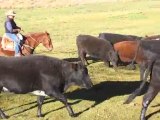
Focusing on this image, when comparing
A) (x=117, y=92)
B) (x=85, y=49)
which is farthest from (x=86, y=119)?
(x=85, y=49)

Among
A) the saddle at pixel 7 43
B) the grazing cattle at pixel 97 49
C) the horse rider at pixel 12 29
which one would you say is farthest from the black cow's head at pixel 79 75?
the grazing cattle at pixel 97 49

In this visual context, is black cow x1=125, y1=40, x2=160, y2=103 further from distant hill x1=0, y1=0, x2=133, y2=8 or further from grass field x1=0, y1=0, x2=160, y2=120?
distant hill x1=0, y1=0, x2=133, y2=8

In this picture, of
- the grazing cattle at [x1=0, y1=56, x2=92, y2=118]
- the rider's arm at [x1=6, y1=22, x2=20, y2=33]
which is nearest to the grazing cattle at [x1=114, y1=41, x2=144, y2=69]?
the rider's arm at [x1=6, y1=22, x2=20, y2=33]

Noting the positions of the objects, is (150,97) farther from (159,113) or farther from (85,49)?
(85,49)

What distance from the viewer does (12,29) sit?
49.4 feet

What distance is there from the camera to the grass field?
10.5 metres

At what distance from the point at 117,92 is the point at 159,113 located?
215cm

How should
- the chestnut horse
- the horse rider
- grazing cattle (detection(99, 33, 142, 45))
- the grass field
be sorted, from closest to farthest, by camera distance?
the grass field
the horse rider
the chestnut horse
grazing cattle (detection(99, 33, 142, 45))

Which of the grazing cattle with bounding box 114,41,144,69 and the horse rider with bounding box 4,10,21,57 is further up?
the horse rider with bounding box 4,10,21,57

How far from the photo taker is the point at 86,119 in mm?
10047

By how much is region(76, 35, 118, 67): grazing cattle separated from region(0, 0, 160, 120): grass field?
36 cm

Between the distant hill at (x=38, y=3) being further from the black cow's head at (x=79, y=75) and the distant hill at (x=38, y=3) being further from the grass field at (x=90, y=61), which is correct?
the black cow's head at (x=79, y=75)

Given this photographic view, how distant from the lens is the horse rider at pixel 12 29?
14.9 meters

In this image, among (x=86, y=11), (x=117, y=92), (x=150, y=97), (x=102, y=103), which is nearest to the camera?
(x=150, y=97)
